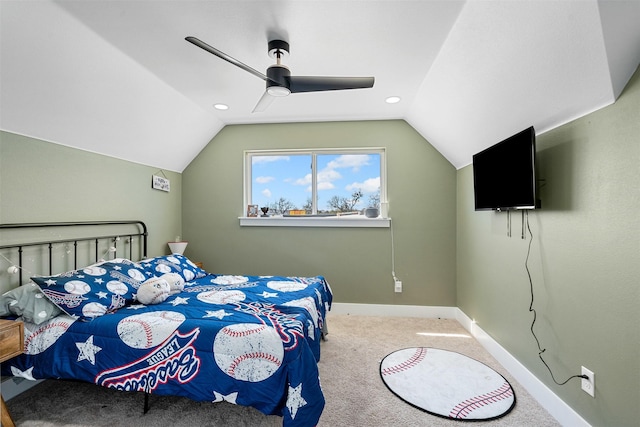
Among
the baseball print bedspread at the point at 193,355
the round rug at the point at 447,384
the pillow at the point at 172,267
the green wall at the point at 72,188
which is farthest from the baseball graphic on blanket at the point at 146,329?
the round rug at the point at 447,384

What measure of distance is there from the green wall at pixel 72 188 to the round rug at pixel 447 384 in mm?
2892

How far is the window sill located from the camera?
3.65m

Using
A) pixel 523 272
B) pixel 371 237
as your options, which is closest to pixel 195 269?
pixel 371 237

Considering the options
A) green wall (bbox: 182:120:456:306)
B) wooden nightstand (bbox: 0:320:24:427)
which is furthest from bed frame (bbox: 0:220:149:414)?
green wall (bbox: 182:120:456:306)

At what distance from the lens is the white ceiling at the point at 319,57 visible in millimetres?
1493

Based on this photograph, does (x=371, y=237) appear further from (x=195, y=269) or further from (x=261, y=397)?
(x=261, y=397)

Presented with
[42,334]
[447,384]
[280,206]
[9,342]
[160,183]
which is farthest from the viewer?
[280,206]

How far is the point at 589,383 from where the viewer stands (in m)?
1.60

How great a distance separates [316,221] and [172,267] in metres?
1.71

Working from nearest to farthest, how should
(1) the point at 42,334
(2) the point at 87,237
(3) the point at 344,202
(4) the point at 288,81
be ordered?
1. (1) the point at 42,334
2. (4) the point at 288,81
3. (2) the point at 87,237
4. (3) the point at 344,202

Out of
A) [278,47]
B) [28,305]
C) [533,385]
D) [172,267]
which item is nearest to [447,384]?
[533,385]

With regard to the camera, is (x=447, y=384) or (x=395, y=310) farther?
(x=395, y=310)

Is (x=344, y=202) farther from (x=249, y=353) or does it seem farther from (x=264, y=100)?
(x=249, y=353)

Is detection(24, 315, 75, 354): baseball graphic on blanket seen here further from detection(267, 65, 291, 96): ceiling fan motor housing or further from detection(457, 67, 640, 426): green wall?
detection(457, 67, 640, 426): green wall
